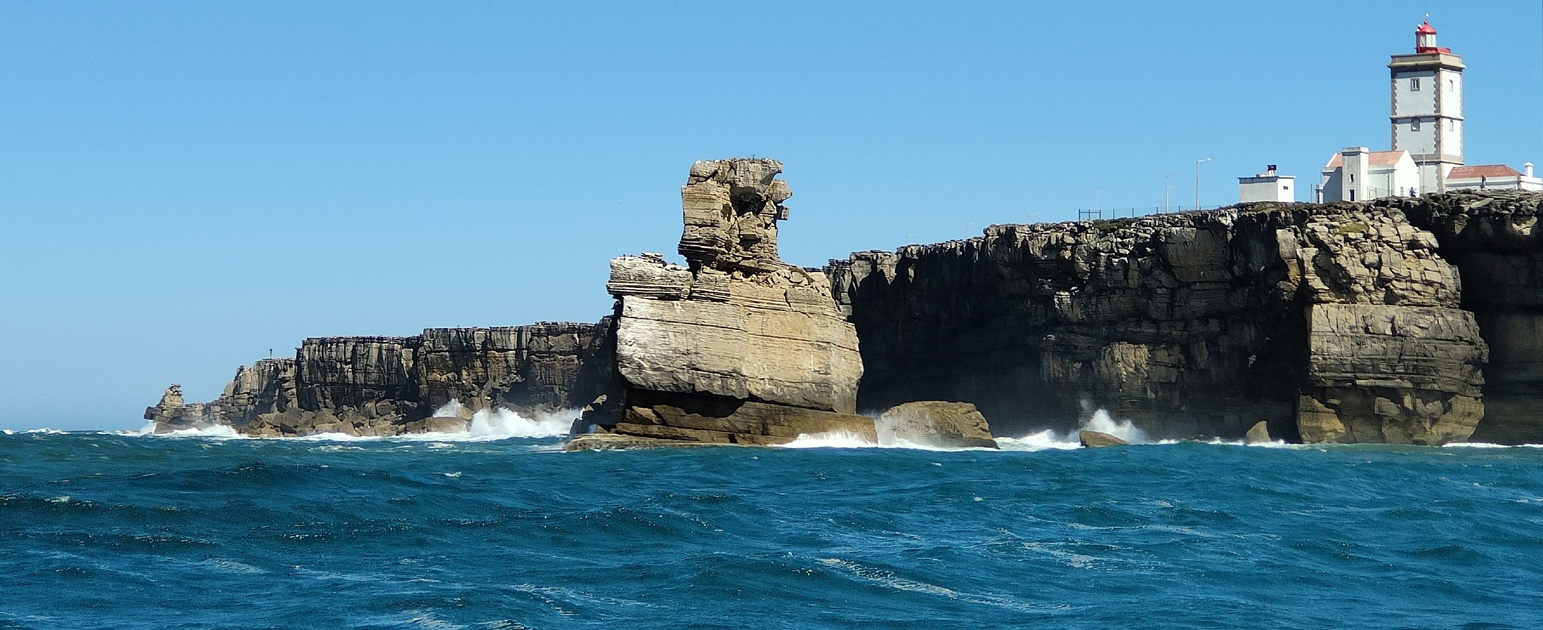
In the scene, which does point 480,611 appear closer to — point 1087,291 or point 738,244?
point 738,244

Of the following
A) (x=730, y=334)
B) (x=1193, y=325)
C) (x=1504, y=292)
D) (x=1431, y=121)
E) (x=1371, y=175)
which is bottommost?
(x=730, y=334)

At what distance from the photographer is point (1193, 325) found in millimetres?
63625

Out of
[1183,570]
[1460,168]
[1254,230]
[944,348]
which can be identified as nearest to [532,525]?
[1183,570]

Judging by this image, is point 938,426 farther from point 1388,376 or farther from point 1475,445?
point 1475,445

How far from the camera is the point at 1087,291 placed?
65.9 metres

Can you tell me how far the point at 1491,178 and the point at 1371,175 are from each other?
6822 mm

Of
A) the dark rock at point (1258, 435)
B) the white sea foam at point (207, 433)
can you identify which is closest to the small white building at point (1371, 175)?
the dark rock at point (1258, 435)

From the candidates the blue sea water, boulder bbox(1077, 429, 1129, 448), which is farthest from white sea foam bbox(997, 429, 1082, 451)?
→ the blue sea water

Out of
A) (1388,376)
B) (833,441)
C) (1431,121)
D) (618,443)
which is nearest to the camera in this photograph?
(618,443)

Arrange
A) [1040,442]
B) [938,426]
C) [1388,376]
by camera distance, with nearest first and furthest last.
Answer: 1. [938,426]
2. [1388,376]
3. [1040,442]

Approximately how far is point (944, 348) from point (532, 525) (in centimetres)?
4709

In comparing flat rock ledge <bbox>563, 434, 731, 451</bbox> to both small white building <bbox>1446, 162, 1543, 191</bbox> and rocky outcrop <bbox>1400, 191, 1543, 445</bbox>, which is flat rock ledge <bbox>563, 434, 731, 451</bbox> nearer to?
rocky outcrop <bbox>1400, 191, 1543, 445</bbox>

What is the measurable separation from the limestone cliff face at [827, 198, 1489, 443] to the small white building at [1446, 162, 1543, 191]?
2125 centimetres

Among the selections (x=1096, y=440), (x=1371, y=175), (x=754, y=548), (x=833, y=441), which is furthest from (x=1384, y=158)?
(x=754, y=548)
